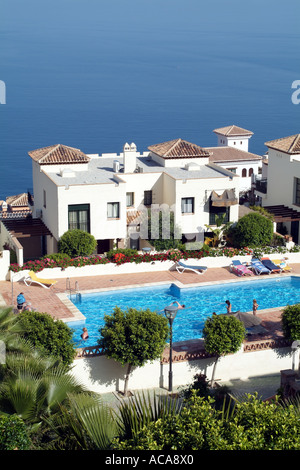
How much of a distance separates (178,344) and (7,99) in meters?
164

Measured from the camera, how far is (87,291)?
1255 inches

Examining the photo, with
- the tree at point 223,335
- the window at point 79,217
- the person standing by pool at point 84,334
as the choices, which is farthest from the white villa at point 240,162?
the tree at point 223,335

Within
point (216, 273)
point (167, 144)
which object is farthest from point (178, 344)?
point (167, 144)

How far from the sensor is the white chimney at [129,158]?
127 ft

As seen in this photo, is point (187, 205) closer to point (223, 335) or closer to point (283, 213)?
point (283, 213)

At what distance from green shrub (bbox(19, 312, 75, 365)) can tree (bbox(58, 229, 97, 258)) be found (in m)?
12.2

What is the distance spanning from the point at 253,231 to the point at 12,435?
26516 mm

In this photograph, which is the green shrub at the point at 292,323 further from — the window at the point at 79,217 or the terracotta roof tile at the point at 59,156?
the terracotta roof tile at the point at 59,156

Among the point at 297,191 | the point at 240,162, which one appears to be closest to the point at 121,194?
the point at 297,191

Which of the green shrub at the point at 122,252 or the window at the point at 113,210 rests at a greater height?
the window at the point at 113,210

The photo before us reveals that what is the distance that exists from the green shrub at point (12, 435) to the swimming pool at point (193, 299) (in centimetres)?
1605

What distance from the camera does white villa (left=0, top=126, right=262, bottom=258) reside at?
3594cm

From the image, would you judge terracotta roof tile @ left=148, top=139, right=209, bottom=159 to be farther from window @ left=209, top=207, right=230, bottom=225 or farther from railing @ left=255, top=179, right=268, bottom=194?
railing @ left=255, top=179, right=268, bottom=194

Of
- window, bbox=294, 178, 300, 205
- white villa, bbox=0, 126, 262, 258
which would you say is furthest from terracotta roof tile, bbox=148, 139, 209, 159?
window, bbox=294, 178, 300, 205
